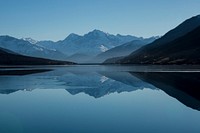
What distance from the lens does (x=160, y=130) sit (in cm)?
2280

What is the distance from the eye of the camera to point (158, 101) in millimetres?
39875

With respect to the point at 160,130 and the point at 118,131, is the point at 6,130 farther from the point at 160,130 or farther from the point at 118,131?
the point at 160,130

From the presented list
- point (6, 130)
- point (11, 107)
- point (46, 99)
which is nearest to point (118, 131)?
point (6, 130)

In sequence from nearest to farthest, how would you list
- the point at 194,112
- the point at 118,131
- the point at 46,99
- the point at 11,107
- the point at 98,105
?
the point at 118,131, the point at 194,112, the point at 11,107, the point at 98,105, the point at 46,99

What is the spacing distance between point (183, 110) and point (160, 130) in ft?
34.1

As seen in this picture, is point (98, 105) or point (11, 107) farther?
point (98, 105)

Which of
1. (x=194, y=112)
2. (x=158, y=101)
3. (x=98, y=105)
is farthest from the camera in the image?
(x=158, y=101)

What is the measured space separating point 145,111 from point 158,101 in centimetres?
838

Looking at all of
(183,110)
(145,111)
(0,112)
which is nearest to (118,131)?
(145,111)

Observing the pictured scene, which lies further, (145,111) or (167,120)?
(145,111)

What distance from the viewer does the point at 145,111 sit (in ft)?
105

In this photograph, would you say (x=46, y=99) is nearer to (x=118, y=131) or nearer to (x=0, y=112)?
(x=0, y=112)

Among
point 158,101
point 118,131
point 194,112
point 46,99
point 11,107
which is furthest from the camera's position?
point 46,99

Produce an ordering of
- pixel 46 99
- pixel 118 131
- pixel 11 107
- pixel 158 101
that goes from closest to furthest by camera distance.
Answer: pixel 118 131 < pixel 11 107 < pixel 158 101 < pixel 46 99
